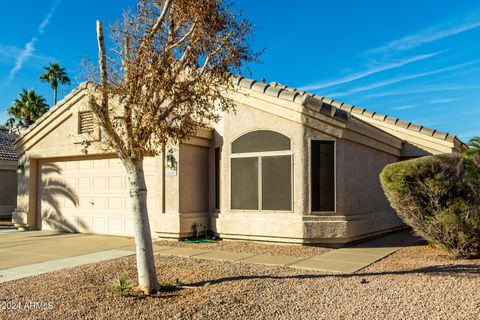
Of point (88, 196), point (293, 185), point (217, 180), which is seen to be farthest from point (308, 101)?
point (88, 196)

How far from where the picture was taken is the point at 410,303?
5.88m

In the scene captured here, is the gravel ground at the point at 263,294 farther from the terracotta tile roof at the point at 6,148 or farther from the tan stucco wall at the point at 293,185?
the terracotta tile roof at the point at 6,148

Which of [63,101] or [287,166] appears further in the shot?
[63,101]

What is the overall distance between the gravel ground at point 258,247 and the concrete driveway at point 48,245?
4.88 feet

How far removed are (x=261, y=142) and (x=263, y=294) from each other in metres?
5.84

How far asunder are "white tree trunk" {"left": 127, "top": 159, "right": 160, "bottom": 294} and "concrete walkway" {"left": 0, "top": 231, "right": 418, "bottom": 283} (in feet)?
8.64

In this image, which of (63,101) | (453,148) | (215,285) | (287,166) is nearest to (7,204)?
(63,101)

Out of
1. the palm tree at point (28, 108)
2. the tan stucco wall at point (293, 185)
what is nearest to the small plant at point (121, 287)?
the tan stucco wall at point (293, 185)

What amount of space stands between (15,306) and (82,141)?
8659mm

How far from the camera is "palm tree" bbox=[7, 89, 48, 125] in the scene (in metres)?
41.0

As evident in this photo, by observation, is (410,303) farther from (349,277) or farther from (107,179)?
(107,179)

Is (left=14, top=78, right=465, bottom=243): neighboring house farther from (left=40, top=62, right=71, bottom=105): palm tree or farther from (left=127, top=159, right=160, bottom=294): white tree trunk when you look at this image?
(left=40, top=62, right=71, bottom=105): palm tree

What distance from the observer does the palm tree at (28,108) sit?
4097cm

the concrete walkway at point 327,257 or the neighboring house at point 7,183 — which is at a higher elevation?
the neighboring house at point 7,183
